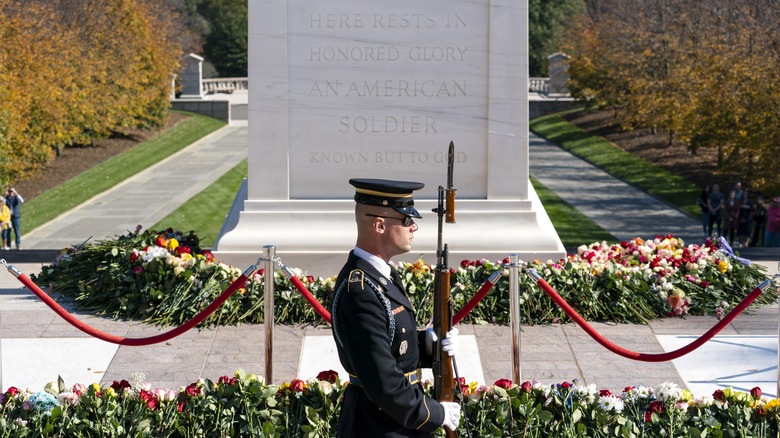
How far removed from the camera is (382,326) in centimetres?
434

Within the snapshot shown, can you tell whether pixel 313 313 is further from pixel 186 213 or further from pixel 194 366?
pixel 186 213

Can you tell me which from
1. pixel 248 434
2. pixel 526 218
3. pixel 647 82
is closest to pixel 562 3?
pixel 647 82

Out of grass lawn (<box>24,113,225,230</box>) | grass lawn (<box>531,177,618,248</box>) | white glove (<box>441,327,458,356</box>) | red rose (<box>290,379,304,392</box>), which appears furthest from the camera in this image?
grass lawn (<box>24,113,225,230</box>)

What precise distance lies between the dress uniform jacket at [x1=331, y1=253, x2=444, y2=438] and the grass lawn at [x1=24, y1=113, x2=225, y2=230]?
20.3 meters

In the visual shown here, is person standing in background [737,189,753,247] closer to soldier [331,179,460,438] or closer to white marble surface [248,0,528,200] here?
white marble surface [248,0,528,200]

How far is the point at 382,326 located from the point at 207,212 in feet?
65.8

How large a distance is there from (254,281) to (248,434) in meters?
3.04

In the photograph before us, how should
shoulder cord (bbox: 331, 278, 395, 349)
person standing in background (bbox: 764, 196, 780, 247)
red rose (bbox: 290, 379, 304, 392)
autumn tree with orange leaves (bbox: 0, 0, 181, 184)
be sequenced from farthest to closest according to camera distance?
1. autumn tree with orange leaves (bbox: 0, 0, 181, 184)
2. person standing in background (bbox: 764, 196, 780, 247)
3. red rose (bbox: 290, 379, 304, 392)
4. shoulder cord (bbox: 331, 278, 395, 349)

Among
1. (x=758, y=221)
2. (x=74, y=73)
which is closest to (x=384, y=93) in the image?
(x=758, y=221)

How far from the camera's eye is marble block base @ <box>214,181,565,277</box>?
31.8 ft

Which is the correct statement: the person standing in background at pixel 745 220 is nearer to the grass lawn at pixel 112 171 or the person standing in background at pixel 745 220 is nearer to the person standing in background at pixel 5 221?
the person standing in background at pixel 5 221

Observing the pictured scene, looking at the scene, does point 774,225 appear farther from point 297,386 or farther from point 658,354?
point 297,386

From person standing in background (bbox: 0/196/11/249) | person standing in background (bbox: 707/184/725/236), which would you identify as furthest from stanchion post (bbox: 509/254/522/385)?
person standing in background (bbox: 0/196/11/249)

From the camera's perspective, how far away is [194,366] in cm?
762
